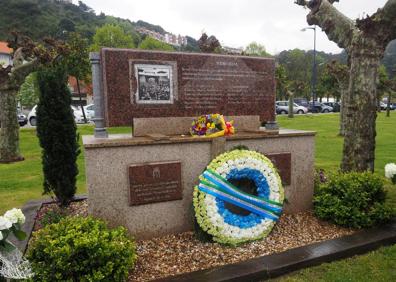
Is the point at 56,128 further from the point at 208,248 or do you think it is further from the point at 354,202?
the point at 354,202

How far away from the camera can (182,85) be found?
5.51m

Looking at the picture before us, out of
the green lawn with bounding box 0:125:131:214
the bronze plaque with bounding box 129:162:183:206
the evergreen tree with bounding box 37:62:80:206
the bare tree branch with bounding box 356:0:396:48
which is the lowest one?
the green lawn with bounding box 0:125:131:214

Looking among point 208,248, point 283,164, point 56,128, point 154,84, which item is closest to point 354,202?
point 283,164

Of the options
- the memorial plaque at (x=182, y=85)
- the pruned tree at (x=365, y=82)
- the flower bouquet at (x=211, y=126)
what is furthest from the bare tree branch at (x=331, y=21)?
the flower bouquet at (x=211, y=126)

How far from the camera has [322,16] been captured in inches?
310

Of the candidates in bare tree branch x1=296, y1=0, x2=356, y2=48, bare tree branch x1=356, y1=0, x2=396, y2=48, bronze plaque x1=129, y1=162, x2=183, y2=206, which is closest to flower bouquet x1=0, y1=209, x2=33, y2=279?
bronze plaque x1=129, y1=162, x2=183, y2=206

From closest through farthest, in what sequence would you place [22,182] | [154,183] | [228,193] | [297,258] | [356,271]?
[356,271] → [297,258] → [228,193] → [154,183] → [22,182]

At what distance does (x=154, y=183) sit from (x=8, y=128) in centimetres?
861

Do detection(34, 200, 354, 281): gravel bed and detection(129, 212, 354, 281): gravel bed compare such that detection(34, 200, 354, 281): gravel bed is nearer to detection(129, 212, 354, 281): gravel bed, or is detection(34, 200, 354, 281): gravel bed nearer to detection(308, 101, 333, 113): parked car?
detection(129, 212, 354, 281): gravel bed

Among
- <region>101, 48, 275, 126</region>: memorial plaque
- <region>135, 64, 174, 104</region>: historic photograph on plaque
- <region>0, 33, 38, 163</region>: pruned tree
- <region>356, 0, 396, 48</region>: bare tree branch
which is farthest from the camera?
<region>0, 33, 38, 163</region>: pruned tree

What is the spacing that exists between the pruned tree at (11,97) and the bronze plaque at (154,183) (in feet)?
26.9

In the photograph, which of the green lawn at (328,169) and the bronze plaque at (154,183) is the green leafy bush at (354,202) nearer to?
the green lawn at (328,169)

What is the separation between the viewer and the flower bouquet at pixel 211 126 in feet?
17.6

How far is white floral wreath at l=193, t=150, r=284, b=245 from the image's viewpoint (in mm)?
4730
